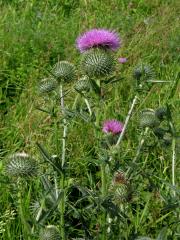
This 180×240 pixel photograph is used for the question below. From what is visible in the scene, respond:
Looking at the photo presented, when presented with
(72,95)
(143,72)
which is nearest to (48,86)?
(143,72)

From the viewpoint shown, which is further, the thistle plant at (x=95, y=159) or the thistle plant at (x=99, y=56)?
the thistle plant at (x=99, y=56)

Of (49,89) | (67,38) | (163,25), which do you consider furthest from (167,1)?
(49,89)

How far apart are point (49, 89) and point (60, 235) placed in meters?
0.78

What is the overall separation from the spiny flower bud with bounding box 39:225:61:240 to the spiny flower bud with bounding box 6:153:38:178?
218 millimetres

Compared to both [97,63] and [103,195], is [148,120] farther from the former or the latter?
[103,195]

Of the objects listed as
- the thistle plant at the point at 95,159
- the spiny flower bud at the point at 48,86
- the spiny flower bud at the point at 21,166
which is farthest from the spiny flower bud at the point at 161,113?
the spiny flower bud at the point at 21,166

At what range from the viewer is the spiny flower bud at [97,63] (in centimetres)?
220

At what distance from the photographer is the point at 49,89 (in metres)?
2.50

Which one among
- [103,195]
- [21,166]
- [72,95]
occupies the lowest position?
[103,195]

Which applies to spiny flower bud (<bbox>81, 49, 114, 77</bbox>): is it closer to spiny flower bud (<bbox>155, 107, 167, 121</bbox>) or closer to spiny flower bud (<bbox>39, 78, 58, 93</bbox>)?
spiny flower bud (<bbox>39, 78, 58, 93</bbox>)

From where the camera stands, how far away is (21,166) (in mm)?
1965

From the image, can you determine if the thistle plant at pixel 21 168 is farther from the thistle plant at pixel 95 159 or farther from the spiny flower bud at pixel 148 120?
the spiny flower bud at pixel 148 120

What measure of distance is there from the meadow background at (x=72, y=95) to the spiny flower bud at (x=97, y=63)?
189 millimetres

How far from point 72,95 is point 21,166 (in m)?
1.80
